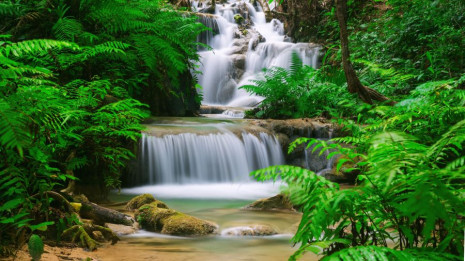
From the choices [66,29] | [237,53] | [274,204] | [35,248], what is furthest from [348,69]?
[237,53]

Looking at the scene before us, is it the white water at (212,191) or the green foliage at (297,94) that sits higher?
the green foliage at (297,94)

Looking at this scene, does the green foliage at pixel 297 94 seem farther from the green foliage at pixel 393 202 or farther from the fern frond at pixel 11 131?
the fern frond at pixel 11 131

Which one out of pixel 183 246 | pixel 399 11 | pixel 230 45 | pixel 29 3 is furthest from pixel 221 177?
pixel 230 45

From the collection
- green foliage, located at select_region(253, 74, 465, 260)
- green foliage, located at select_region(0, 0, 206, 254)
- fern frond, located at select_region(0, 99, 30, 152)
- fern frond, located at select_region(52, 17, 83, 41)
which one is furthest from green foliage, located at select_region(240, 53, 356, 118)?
fern frond, located at select_region(0, 99, 30, 152)

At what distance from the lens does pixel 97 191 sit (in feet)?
15.8

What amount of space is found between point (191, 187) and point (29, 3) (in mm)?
4297

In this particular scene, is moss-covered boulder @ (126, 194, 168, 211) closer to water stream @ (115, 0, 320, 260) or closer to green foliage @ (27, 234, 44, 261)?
water stream @ (115, 0, 320, 260)

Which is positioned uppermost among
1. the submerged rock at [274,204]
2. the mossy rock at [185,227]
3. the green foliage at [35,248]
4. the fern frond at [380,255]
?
the fern frond at [380,255]

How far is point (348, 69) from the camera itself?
6156mm

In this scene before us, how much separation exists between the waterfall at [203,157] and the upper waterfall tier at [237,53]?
591 cm

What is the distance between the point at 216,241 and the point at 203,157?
3.89 m

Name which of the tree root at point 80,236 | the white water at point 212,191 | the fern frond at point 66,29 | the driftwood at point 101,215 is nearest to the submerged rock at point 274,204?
the white water at point 212,191

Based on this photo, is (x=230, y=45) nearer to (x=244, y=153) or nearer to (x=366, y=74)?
(x=366, y=74)

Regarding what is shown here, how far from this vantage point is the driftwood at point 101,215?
11.1 ft
